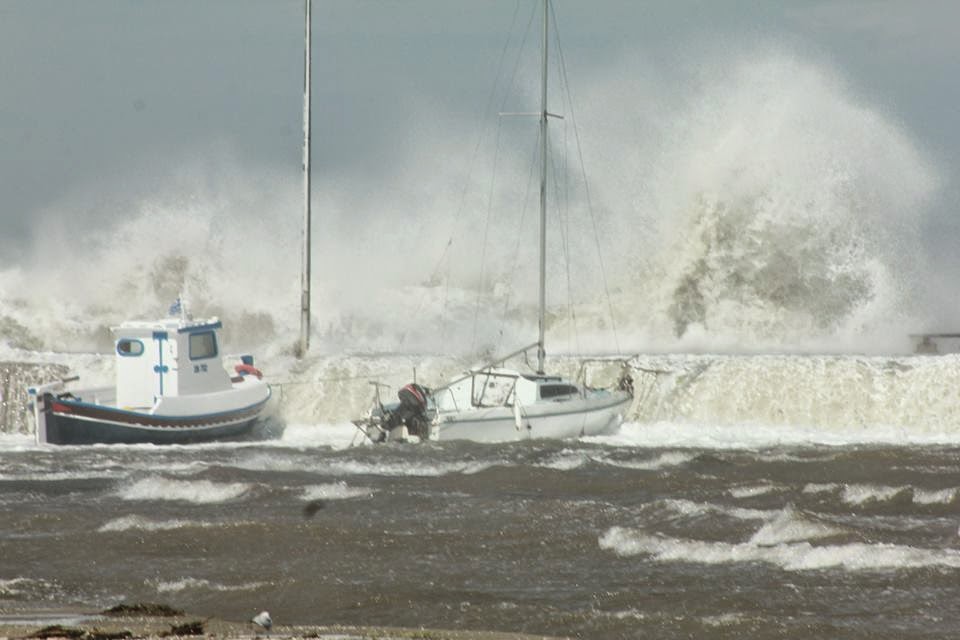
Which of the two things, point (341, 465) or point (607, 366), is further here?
point (607, 366)

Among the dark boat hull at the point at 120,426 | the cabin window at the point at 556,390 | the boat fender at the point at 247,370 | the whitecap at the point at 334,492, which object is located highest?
the boat fender at the point at 247,370

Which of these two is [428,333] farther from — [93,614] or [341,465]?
[93,614]

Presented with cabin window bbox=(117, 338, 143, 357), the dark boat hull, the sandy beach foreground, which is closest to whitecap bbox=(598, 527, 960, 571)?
the sandy beach foreground

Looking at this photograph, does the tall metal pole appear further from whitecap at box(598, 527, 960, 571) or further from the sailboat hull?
whitecap at box(598, 527, 960, 571)

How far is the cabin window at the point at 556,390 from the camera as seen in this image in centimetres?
2988

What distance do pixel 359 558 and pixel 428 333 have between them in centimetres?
2765

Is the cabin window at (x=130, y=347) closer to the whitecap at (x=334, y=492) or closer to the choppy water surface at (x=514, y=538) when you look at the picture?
the choppy water surface at (x=514, y=538)

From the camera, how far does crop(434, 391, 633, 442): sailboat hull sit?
28969 millimetres

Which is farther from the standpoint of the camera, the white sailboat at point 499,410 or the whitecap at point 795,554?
the white sailboat at point 499,410

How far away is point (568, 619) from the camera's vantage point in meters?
14.5

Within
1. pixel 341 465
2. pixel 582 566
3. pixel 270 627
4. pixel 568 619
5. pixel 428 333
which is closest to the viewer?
pixel 270 627

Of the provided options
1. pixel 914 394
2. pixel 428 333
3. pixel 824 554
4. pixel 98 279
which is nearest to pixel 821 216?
pixel 428 333

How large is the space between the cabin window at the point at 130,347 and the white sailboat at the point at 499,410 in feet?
14.4

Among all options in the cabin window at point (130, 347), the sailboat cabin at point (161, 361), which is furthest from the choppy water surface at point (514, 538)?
the cabin window at point (130, 347)
